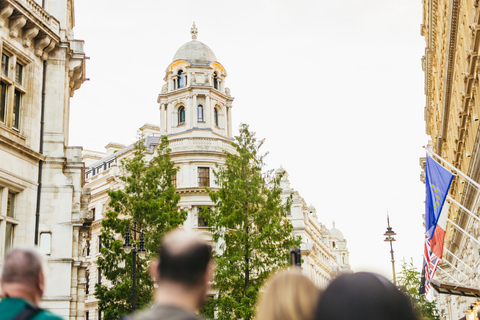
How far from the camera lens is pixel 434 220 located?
64.2 feet

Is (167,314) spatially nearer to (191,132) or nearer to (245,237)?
(245,237)

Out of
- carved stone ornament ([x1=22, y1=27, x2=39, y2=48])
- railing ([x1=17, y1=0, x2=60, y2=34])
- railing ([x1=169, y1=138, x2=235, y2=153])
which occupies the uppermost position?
railing ([x1=169, y1=138, x2=235, y2=153])

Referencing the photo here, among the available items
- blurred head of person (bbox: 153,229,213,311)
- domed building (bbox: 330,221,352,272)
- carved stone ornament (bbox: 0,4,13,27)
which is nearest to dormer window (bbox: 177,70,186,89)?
carved stone ornament (bbox: 0,4,13,27)

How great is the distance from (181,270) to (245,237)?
24114 mm

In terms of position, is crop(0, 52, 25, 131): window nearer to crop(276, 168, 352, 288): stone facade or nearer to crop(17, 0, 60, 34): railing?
crop(17, 0, 60, 34): railing

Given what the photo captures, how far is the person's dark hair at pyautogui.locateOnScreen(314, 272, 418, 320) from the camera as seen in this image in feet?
9.23

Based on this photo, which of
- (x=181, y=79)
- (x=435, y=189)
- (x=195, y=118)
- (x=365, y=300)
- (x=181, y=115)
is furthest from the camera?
(x=181, y=79)

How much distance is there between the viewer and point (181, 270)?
9.91 ft

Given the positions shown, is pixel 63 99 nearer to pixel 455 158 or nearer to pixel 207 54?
pixel 455 158

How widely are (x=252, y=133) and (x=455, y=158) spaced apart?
38.9 ft

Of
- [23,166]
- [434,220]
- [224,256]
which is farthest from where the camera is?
[224,256]

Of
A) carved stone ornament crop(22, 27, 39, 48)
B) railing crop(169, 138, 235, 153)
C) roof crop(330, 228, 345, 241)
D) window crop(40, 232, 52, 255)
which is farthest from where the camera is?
roof crop(330, 228, 345, 241)

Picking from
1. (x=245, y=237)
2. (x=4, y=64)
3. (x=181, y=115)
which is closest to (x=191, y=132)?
(x=181, y=115)

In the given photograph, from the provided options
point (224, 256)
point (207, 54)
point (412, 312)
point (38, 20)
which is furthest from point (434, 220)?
point (207, 54)
